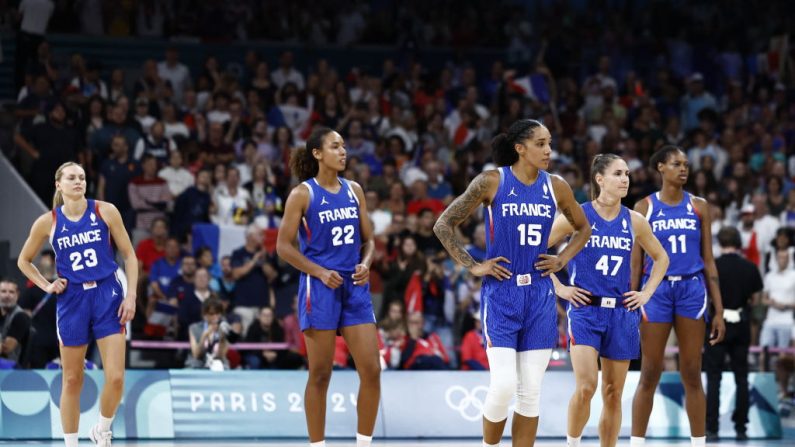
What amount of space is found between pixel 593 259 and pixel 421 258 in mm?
7299

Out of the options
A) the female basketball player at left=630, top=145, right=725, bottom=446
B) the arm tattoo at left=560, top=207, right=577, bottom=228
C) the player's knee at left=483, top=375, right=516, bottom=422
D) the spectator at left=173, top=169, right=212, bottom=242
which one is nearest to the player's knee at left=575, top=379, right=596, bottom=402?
the player's knee at left=483, top=375, right=516, bottom=422

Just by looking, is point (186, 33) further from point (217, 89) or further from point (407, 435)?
point (407, 435)

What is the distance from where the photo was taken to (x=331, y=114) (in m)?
20.7

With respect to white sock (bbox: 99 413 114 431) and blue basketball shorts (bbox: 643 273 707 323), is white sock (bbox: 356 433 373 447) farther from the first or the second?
blue basketball shorts (bbox: 643 273 707 323)

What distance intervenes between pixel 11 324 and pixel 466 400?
17.2 feet

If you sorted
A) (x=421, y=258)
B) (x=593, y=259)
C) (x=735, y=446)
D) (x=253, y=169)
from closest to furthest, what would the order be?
(x=593, y=259) → (x=735, y=446) → (x=421, y=258) → (x=253, y=169)

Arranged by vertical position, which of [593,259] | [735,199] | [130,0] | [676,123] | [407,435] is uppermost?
[130,0]

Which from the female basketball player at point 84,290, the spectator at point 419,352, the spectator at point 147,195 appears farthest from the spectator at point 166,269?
the female basketball player at point 84,290

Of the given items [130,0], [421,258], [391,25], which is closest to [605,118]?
[391,25]

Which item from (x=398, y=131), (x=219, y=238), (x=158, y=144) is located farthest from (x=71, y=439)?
(x=398, y=131)

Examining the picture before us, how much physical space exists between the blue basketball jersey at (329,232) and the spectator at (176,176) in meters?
8.68

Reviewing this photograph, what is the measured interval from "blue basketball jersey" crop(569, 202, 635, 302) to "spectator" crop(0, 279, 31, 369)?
285 inches

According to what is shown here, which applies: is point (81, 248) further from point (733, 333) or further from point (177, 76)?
point (177, 76)

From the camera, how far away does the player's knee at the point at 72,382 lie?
35.0 ft
